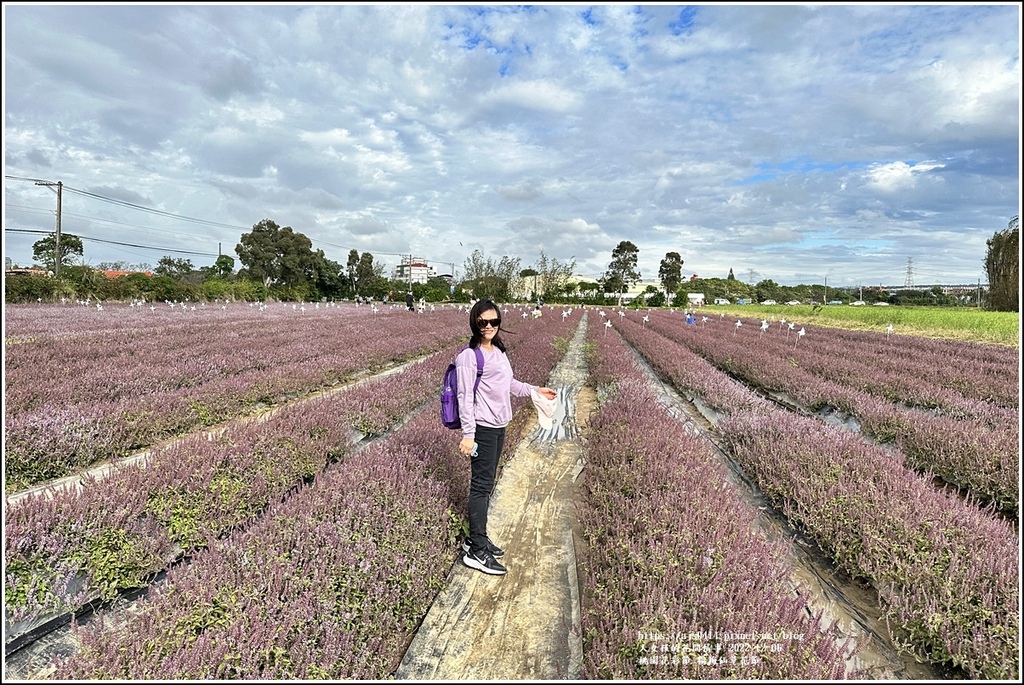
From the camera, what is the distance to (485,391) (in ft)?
9.68

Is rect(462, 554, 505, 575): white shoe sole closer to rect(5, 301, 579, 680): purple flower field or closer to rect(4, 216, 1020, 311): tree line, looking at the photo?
rect(5, 301, 579, 680): purple flower field

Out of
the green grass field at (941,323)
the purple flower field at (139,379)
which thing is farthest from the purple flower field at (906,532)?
the green grass field at (941,323)

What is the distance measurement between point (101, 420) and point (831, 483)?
6.44 metres

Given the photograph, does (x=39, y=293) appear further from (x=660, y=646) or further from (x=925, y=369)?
(x=925, y=369)

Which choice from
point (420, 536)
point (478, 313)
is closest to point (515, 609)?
point (420, 536)

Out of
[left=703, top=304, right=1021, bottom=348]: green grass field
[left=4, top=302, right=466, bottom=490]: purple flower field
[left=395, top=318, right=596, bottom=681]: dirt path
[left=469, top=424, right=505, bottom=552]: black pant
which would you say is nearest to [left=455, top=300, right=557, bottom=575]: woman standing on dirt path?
[left=469, top=424, right=505, bottom=552]: black pant

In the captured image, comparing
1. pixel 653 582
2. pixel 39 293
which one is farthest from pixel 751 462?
pixel 39 293

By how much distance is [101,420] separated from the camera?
483 cm

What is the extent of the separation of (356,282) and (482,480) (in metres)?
68.7

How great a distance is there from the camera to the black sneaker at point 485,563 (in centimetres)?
289

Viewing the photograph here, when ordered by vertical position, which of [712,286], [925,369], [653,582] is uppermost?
[712,286]

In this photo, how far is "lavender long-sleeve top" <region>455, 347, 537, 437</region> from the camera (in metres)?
2.83

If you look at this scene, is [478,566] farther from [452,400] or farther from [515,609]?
[452,400]

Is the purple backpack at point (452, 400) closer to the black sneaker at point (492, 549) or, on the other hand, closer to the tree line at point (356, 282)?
the black sneaker at point (492, 549)
